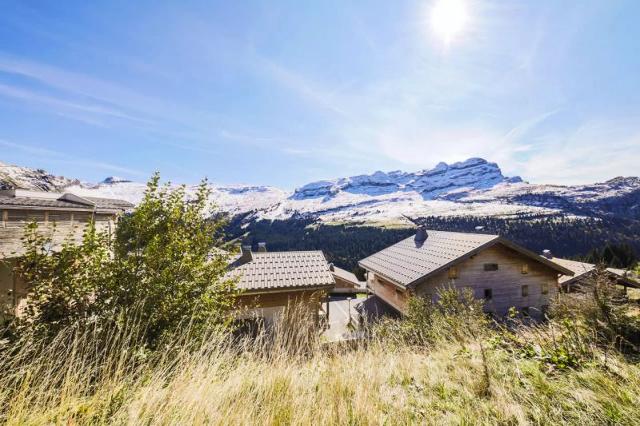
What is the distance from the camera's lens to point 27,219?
649 centimetres

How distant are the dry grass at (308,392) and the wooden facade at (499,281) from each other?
14871 mm

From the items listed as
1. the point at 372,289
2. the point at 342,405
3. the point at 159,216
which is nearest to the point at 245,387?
the point at 342,405

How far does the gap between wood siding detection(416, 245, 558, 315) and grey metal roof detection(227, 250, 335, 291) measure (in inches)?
310

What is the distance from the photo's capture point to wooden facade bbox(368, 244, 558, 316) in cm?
1909

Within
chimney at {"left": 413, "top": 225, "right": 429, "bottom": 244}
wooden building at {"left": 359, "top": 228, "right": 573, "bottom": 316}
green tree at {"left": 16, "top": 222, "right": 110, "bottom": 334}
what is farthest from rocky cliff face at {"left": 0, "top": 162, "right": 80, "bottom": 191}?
chimney at {"left": 413, "top": 225, "right": 429, "bottom": 244}

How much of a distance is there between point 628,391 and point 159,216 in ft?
25.6

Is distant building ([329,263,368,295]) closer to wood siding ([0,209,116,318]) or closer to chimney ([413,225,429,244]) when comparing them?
chimney ([413,225,429,244])

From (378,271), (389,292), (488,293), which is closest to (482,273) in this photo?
(488,293)

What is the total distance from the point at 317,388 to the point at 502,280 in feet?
69.9

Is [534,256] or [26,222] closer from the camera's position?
[26,222]

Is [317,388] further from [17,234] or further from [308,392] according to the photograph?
[17,234]

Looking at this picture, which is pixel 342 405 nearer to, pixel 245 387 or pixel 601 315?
pixel 245 387

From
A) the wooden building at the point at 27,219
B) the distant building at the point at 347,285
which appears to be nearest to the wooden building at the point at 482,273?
the wooden building at the point at 27,219

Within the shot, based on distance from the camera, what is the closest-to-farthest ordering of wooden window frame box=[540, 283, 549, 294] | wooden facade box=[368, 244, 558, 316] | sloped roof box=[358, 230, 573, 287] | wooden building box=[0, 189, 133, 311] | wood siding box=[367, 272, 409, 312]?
1. wooden building box=[0, 189, 133, 311]
2. sloped roof box=[358, 230, 573, 287]
3. wooden facade box=[368, 244, 558, 316]
4. wood siding box=[367, 272, 409, 312]
5. wooden window frame box=[540, 283, 549, 294]
